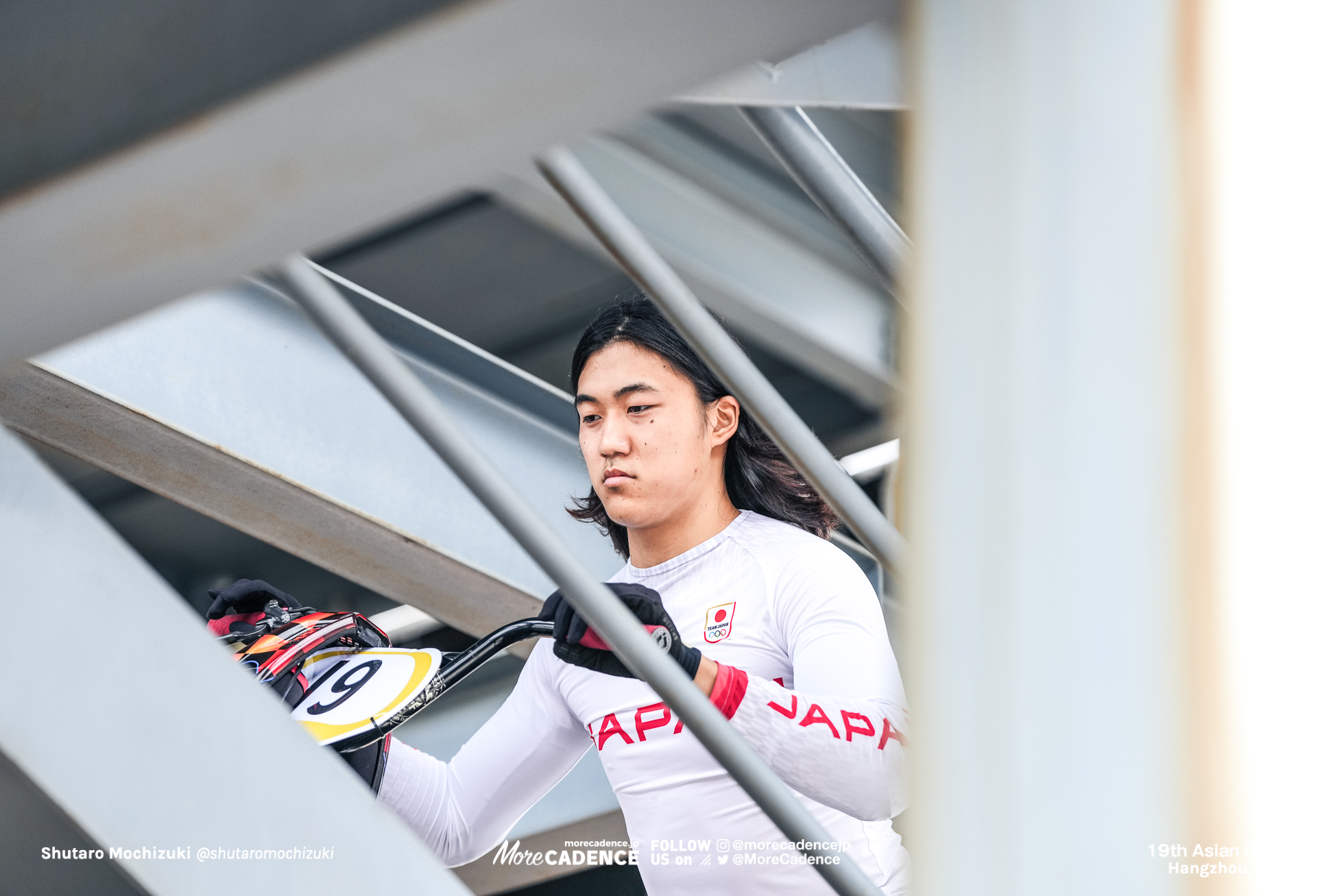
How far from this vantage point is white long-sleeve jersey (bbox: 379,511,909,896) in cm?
196

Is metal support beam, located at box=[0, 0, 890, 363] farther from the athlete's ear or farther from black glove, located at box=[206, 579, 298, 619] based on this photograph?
black glove, located at box=[206, 579, 298, 619]

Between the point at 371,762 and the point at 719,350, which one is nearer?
the point at 719,350

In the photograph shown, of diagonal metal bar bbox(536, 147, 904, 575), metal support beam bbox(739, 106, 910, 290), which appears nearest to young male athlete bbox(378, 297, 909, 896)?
diagonal metal bar bbox(536, 147, 904, 575)

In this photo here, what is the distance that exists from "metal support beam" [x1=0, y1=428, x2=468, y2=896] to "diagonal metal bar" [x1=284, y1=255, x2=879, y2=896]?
34cm

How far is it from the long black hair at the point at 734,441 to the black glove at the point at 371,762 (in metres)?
0.52

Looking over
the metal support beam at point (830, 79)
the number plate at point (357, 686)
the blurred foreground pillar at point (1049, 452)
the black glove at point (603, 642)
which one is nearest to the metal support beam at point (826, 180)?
the metal support beam at point (830, 79)

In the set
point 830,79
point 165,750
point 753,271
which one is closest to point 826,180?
point 830,79

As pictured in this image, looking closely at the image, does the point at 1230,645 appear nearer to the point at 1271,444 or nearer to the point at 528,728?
the point at 1271,444

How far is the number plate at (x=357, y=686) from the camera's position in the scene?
2150 millimetres

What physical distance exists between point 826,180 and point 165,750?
104cm

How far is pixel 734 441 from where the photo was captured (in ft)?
8.17

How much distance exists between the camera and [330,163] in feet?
2.31

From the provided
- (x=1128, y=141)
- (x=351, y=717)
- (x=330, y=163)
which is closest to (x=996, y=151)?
(x=1128, y=141)

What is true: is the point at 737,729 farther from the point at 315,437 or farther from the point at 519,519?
the point at 315,437
